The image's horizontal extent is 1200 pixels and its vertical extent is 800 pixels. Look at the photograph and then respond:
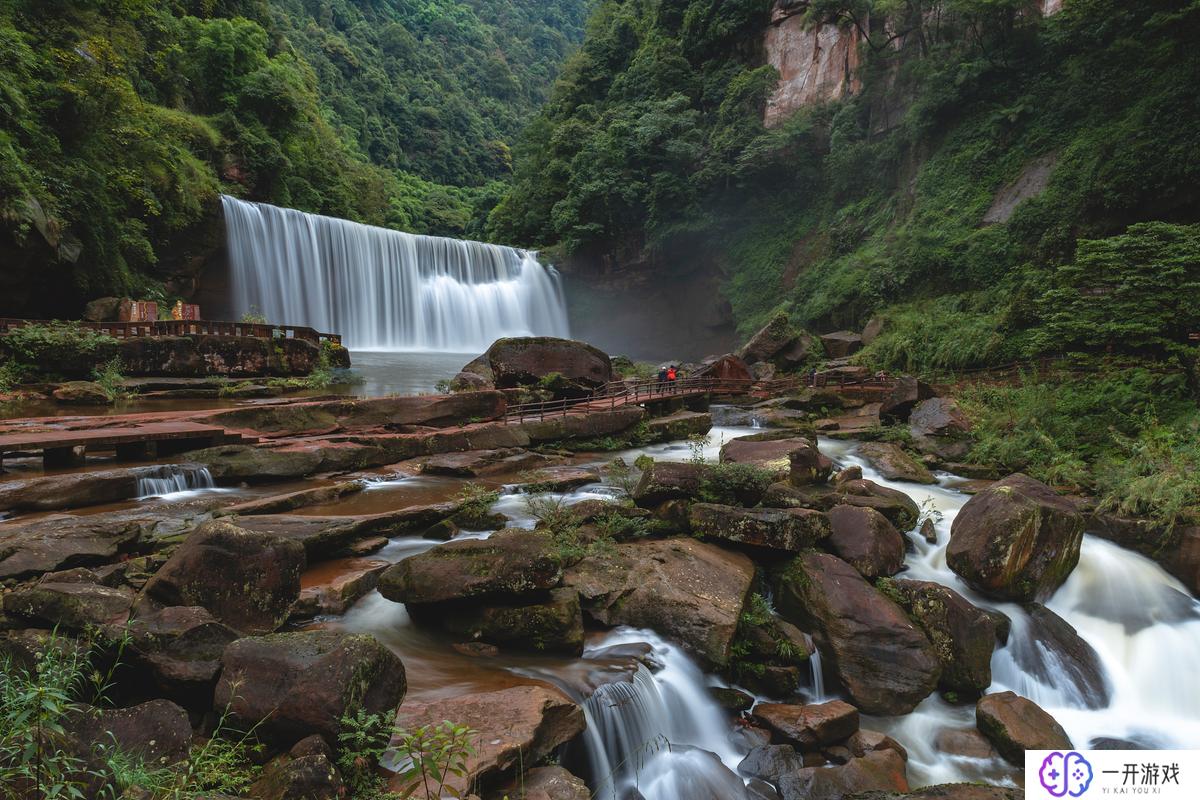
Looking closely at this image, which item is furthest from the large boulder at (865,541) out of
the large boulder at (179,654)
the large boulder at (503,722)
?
the large boulder at (179,654)

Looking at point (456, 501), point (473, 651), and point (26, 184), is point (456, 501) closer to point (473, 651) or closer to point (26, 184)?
point (473, 651)

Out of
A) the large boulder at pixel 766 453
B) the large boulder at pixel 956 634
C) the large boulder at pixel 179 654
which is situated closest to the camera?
the large boulder at pixel 179 654

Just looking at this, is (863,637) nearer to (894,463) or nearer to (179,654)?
(179,654)

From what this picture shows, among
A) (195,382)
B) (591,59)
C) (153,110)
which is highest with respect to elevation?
(591,59)

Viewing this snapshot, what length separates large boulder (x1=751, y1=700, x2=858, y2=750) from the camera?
5.59m

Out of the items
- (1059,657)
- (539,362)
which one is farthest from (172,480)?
(1059,657)

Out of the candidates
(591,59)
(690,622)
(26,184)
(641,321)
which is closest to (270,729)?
(690,622)

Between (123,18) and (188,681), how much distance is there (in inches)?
1078

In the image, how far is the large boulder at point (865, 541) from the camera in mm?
7801

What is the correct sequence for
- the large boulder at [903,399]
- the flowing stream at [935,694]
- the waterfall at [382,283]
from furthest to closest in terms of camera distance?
the waterfall at [382,283], the large boulder at [903,399], the flowing stream at [935,694]

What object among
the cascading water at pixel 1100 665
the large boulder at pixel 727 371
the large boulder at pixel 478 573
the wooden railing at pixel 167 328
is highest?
the wooden railing at pixel 167 328

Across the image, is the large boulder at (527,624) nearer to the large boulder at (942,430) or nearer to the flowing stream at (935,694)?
the flowing stream at (935,694)

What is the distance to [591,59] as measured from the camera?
46.0m

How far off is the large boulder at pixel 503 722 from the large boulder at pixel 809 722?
2133 mm
